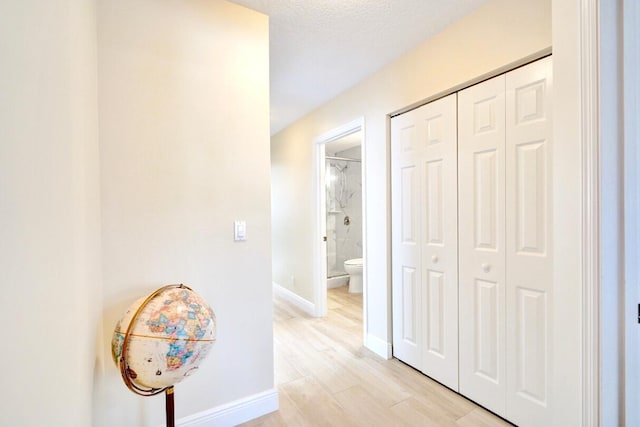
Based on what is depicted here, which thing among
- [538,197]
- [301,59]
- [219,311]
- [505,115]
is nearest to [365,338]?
[219,311]

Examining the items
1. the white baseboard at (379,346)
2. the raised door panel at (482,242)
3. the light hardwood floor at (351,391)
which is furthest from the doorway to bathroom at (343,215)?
the raised door panel at (482,242)

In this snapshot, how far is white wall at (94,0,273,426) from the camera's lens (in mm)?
1408

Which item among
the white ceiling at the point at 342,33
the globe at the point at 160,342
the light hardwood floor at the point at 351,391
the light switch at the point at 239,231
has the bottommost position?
the light hardwood floor at the point at 351,391

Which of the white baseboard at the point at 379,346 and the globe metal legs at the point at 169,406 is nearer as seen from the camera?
the globe metal legs at the point at 169,406

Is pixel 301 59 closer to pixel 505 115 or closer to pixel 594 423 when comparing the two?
pixel 505 115

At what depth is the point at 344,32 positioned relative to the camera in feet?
6.40

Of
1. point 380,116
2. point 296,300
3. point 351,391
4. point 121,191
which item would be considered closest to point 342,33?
point 380,116

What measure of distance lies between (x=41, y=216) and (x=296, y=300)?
3.44m

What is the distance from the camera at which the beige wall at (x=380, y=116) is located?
1.61 metres

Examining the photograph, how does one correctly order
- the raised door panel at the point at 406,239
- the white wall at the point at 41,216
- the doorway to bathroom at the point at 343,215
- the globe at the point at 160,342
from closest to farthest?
1. the white wall at the point at 41,216
2. the globe at the point at 160,342
3. the raised door panel at the point at 406,239
4. the doorway to bathroom at the point at 343,215

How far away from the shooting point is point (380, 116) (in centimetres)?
246

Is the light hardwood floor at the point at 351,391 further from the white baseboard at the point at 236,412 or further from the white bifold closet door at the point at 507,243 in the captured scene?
the white bifold closet door at the point at 507,243

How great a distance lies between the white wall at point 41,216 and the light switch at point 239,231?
780 millimetres

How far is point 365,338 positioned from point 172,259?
6.13 ft
